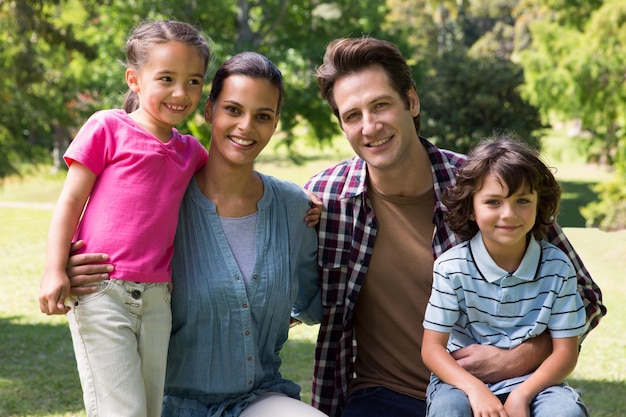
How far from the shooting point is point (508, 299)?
9.09 feet

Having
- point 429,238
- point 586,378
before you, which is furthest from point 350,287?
point 586,378

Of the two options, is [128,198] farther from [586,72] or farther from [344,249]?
[586,72]

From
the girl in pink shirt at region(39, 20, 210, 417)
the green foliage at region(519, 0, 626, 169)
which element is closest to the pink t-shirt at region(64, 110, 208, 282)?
the girl in pink shirt at region(39, 20, 210, 417)

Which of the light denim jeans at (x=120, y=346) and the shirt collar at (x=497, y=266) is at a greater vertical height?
the shirt collar at (x=497, y=266)

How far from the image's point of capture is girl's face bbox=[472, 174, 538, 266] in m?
2.75

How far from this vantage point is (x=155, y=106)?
9.54 ft

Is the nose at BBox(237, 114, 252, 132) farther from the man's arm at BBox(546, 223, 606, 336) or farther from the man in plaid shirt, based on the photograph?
the man's arm at BBox(546, 223, 606, 336)

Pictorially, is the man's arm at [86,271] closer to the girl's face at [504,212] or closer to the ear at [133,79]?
the ear at [133,79]

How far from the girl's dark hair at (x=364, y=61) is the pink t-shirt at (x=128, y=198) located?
33.0 inches

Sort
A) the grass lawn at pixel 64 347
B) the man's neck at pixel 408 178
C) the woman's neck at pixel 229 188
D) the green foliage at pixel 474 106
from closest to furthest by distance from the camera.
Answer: the woman's neck at pixel 229 188
the man's neck at pixel 408 178
the grass lawn at pixel 64 347
the green foliage at pixel 474 106

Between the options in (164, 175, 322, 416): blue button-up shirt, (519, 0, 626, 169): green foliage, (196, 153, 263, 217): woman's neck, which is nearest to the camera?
(164, 175, 322, 416): blue button-up shirt

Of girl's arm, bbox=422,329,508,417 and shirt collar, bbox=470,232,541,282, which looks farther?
shirt collar, bbox=470,232,541,282

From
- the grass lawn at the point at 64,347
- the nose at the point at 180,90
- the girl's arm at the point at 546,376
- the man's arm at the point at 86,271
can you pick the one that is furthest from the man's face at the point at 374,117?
the grass lawn at the point at 64,347

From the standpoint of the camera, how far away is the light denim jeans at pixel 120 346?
2.64m
